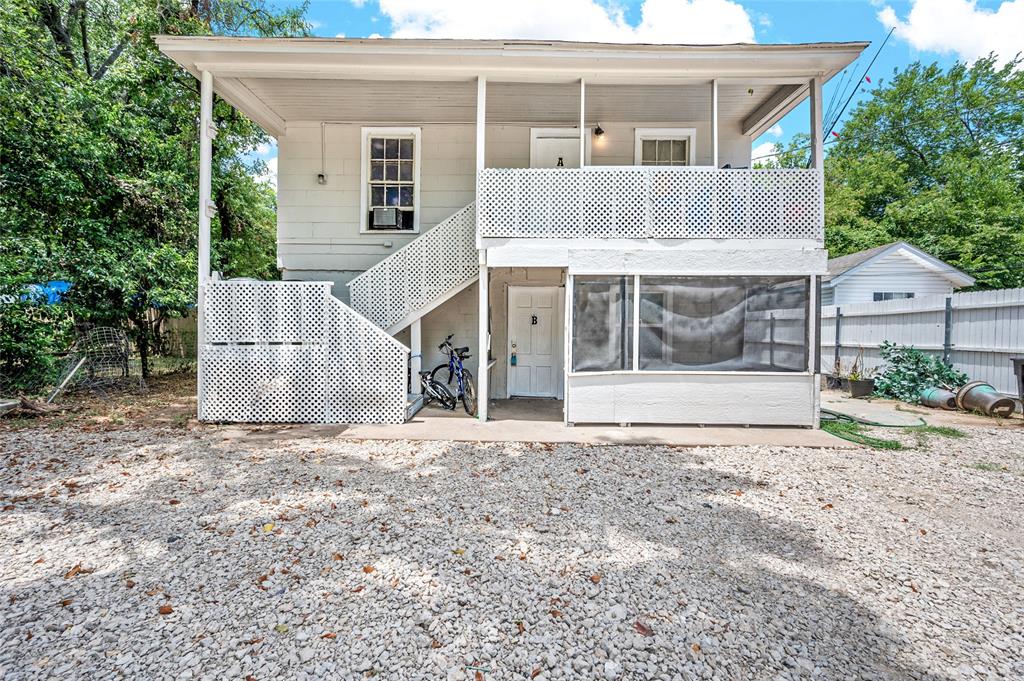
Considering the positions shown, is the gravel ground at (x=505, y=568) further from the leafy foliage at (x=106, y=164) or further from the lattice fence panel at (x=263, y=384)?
the leafy foliage at (x=106, y=164)

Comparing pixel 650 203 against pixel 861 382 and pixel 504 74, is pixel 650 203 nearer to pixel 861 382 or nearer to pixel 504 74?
pixel 504 74

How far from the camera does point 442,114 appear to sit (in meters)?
8.48

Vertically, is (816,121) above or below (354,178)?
above

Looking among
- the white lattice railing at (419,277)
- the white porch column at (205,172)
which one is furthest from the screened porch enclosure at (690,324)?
the white porch column at (205,172)

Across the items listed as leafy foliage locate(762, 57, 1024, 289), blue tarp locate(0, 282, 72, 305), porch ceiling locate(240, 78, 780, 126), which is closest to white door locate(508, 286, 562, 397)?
porch ceiling locate(240, 78, 780, 126)

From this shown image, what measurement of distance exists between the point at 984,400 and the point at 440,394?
8.53 m

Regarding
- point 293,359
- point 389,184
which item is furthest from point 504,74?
point 293,359

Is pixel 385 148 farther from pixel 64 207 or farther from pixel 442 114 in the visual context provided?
pixel 64 207

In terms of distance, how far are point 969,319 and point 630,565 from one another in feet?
30.1

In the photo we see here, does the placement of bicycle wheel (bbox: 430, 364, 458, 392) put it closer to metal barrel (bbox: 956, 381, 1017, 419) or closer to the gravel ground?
the gravel ground

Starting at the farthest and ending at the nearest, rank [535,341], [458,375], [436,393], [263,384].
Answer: [535,341] → [436,393] → [458,375] → [263,384]

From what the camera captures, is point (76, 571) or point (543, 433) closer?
point (76, 571)

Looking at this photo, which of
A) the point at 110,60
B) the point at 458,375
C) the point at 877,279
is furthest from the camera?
the point at 877,279

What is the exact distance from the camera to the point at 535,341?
9.22 m
